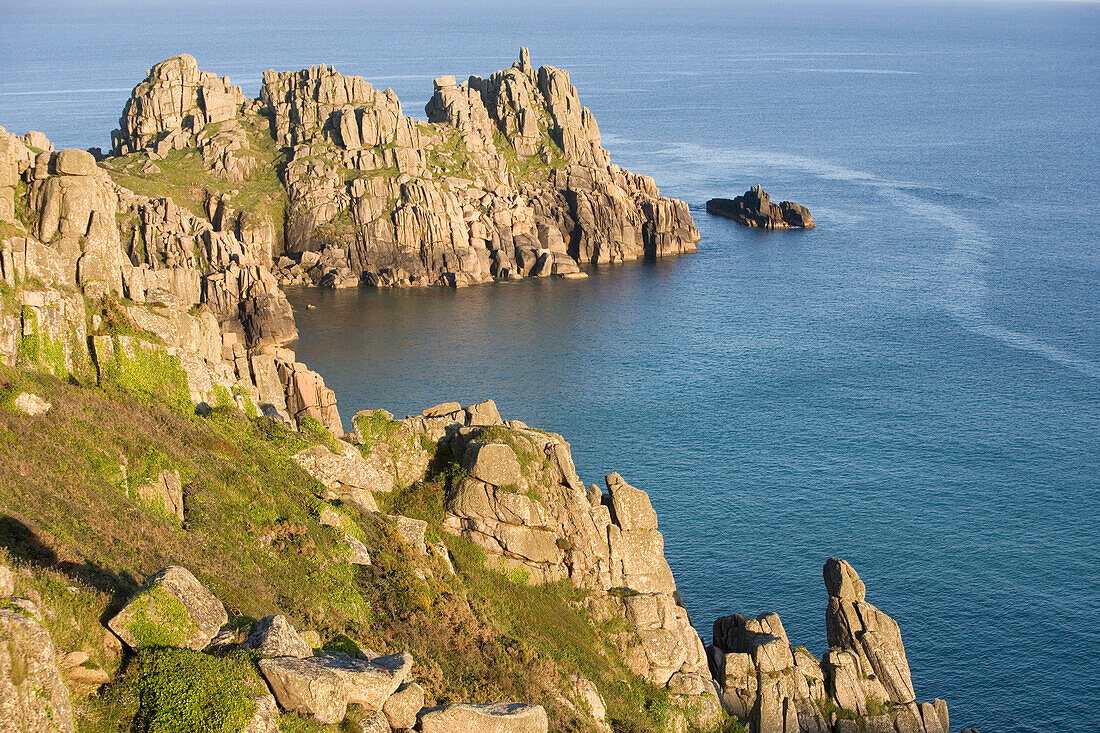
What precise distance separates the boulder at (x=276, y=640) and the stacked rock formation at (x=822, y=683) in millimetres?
32822

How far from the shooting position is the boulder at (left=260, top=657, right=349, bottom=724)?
26250 millimetres

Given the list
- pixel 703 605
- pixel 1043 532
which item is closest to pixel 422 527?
pixel 703 605

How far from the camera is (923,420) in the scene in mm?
109125

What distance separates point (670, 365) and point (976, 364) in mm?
34734

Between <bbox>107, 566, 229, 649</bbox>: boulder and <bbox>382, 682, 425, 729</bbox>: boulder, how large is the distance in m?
4.68

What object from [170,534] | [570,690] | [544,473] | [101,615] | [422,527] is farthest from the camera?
[544,473]

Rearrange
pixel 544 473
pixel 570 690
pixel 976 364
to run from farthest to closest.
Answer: pixel 976 364 → pixel 544 473 → pixel 570 690

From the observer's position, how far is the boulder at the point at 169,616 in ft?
84.7

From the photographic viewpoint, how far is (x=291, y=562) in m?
38.5

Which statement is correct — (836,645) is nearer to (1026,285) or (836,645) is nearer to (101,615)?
(101,615)

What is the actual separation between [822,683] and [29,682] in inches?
1750

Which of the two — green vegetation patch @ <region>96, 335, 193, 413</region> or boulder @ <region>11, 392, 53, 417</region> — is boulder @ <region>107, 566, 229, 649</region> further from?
green vegetation patch @ <region>96, 335, 193, 413</region>

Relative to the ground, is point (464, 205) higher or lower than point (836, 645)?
higher

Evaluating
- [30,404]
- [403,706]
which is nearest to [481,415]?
[30,404]
